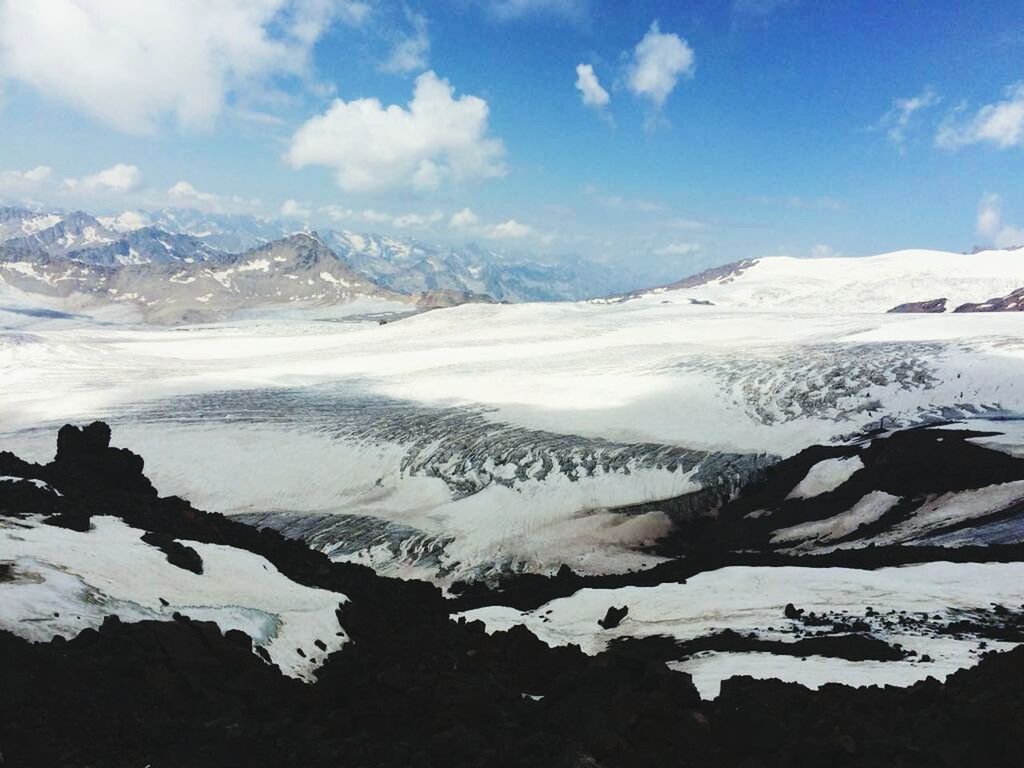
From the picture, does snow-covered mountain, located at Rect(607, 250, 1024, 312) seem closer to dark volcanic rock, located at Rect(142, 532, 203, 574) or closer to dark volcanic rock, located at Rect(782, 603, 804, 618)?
dark volcanic rock, located at Rect(782, 603, 804, 618)

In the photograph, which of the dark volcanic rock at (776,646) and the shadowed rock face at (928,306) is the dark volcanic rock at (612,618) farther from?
the shadowed rock face at (928,306)

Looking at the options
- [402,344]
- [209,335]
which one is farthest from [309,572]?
[209,335]

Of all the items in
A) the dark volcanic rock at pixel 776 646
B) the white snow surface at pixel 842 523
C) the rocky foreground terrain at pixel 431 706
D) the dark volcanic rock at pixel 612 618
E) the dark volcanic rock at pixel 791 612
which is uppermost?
the rocky foreground terrain at pixel 431 706

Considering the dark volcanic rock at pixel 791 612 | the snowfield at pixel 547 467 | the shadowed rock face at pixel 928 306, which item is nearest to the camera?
the snowfield at pixel 547 467

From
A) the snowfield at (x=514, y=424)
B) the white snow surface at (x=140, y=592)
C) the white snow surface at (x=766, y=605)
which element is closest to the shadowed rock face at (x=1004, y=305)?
the snowfield at (x=514, y=424)

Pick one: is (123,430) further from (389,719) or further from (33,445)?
(389,719)
